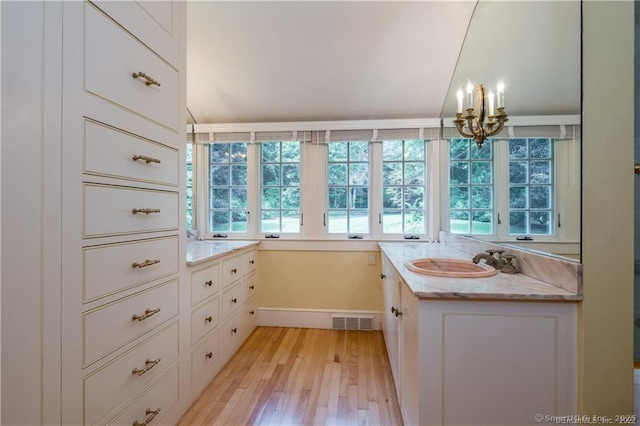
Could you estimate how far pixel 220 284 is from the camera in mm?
2100

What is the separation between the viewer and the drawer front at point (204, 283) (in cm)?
173

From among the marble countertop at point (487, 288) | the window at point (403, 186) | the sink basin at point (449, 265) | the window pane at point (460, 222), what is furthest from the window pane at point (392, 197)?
the marble countertop at point (487, 288)

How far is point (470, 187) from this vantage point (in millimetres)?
2166

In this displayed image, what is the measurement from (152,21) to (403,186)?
2.43 meters

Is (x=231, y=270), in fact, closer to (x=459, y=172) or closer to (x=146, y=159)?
(x=146, y=159)

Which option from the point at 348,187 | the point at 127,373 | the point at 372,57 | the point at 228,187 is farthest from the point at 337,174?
the point at 127,373

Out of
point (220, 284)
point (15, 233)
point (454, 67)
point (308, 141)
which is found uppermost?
point (454, 67)

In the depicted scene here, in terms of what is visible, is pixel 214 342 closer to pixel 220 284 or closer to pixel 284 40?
pixel 220 284

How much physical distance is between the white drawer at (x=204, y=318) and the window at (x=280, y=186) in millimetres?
1165

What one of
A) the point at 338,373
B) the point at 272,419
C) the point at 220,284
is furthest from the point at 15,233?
the point at 338,373

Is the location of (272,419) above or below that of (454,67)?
below

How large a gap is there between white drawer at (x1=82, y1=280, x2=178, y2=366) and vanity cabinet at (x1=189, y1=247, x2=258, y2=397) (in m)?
0.28

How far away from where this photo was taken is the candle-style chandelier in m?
1.67

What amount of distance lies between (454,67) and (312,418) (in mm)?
2860
